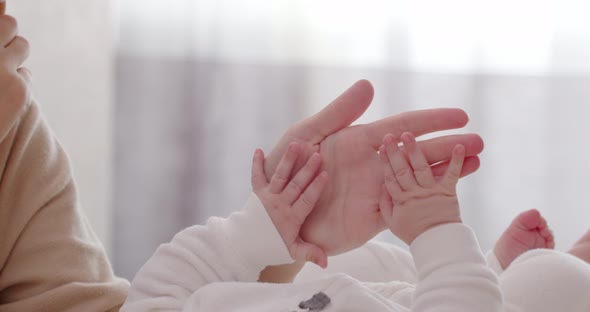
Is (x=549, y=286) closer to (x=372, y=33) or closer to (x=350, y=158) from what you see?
(x=350, y=158)

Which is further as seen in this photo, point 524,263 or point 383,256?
point 383,256

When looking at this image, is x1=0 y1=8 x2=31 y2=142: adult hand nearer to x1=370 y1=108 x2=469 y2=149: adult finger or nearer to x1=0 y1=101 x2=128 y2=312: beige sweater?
x1=0 y1=101 x2=128 y2=312: beige sweater

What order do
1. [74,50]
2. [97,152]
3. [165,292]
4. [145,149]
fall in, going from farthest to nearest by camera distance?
[145,149]
[97,152]
[74,50]
[165,292]

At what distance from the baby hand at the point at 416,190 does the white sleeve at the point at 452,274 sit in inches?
0.5

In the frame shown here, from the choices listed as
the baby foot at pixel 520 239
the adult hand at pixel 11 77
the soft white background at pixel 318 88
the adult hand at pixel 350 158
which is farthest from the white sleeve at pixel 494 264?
the soft white background at pixel 318 88

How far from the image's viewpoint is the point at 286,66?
218 cm

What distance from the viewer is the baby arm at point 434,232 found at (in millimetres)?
619

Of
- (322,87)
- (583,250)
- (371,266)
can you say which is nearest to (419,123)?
(371,266)

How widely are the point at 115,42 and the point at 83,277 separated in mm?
1517

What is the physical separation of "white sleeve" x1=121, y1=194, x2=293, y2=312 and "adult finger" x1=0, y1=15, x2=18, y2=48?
0.92 ft

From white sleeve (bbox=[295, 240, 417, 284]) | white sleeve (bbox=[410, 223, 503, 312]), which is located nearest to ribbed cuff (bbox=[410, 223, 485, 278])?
white sleeve (bbox=[410, 223, 503, 312])

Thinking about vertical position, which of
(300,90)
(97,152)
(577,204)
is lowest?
(577,204)

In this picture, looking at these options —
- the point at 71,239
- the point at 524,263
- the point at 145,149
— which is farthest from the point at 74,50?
the point at 524,263

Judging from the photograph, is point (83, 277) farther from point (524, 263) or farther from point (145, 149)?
point (145, 149)
